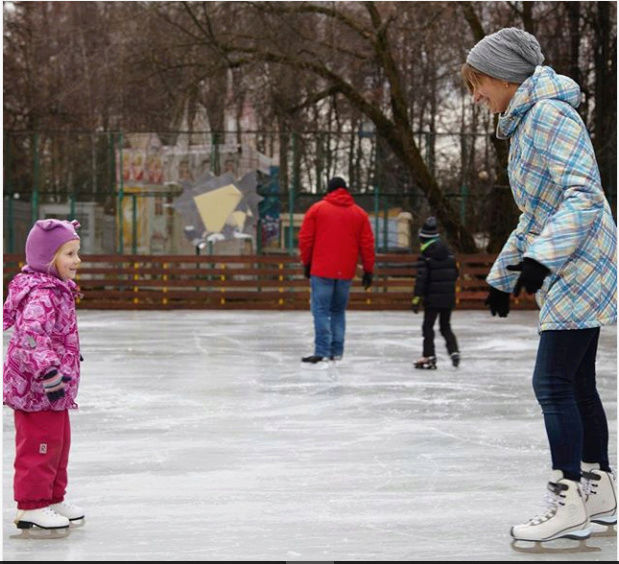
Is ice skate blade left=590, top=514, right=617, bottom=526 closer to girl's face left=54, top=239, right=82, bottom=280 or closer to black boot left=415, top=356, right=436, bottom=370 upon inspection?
girl's face left=54, top=239, right=82, bottom=280

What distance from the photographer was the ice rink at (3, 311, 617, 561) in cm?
458

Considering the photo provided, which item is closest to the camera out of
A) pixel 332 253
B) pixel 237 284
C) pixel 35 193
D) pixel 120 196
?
pixel 332 253

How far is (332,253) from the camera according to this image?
11547 mm

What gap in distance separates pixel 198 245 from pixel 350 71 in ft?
20.6

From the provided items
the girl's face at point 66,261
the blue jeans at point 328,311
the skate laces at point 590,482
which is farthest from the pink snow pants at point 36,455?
the blue jeans at point 328,311

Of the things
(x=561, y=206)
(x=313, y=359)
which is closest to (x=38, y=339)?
(x=561, y=206)

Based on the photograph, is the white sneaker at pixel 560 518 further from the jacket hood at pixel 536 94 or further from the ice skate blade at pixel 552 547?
the jacket hood at pixel 536 94

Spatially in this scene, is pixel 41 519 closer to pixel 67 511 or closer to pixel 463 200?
pixel 67 511

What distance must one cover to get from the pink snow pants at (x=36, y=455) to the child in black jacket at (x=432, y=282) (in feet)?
21.9

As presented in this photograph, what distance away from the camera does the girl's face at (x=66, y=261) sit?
4789mm

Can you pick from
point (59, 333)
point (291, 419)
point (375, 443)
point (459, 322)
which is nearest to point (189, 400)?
point (291, 419)

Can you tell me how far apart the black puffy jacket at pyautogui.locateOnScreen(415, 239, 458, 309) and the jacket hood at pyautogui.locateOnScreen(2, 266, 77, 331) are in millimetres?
6680

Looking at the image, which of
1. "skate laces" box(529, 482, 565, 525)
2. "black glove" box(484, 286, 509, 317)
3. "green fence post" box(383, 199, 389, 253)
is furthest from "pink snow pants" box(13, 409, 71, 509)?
"green fence post" box(383, 199, 389, 253)

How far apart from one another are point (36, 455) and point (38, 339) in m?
0.43
